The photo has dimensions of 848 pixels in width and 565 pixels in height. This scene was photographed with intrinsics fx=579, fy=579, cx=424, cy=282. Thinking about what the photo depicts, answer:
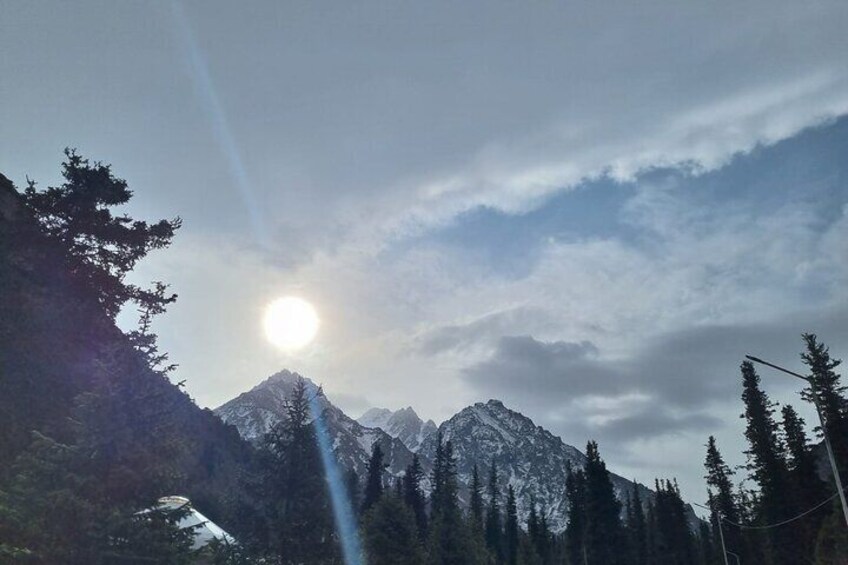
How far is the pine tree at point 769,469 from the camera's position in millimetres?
51219

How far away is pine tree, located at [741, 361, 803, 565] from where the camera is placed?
51219 millimetres

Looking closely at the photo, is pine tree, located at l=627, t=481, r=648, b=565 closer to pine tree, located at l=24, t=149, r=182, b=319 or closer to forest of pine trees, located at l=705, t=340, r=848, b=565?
forest of pine trees, located at l=705, t=340, r=848, b=565

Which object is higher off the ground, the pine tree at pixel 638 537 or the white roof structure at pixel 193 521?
the pine tree at pixel 638 537

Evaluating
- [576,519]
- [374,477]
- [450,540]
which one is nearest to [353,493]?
[450,540]

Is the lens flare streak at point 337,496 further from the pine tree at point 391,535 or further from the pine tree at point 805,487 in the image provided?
the pine tree at point 805,487

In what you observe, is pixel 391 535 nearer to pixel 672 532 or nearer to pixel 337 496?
pixel 337 496

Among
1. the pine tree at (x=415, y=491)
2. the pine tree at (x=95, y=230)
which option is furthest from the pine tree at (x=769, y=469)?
the pine tree at (x=95, y=230)

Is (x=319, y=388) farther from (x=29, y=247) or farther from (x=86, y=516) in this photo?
(x=29, y=247)

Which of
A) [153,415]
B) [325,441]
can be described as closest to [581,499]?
[325,441]

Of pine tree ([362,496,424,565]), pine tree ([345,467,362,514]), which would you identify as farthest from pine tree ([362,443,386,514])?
pine tree ([362,496,424,565])

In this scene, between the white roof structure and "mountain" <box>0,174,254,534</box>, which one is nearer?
"mountain" <box>0,174,254,534</box>

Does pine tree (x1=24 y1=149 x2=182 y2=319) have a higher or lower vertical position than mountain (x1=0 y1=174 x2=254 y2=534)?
higher

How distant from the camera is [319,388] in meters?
24.5

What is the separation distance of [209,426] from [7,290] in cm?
11802
